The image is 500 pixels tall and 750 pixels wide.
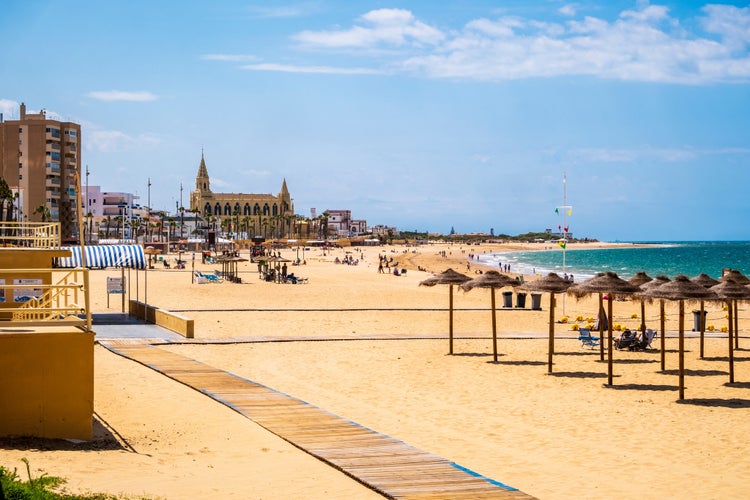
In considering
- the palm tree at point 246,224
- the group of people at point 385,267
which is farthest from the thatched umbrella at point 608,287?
the palm tree at point 246,224

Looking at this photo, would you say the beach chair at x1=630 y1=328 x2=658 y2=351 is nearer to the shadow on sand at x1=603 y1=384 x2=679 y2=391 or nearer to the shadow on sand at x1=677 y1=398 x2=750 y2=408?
the shadow on sand at x1=603 y1=384 x2=679 y2=391

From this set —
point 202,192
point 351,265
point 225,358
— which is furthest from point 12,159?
point 202,192

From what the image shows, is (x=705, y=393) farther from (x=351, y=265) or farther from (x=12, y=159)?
(x=12, y=159)

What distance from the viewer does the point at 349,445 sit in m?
10.3

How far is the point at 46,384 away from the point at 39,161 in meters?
88.7

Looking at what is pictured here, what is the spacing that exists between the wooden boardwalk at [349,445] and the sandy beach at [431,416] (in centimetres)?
27

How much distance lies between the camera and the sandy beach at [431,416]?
354 inches

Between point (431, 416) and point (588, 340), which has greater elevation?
point (588, 340)

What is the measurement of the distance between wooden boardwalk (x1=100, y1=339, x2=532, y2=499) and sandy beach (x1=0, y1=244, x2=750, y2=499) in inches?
10.8

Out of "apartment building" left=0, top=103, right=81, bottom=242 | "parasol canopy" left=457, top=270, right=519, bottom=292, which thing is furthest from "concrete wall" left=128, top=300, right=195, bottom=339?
"apartment building" left=0, top=103, right=81, bottom=242

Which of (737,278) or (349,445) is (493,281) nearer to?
(737,278)

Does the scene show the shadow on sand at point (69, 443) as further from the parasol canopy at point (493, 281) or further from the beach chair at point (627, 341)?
the beach chair at point (627, 341)

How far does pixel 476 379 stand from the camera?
1675 centimetres

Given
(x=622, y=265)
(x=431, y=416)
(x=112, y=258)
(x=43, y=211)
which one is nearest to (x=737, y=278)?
(x=431, y=416)
